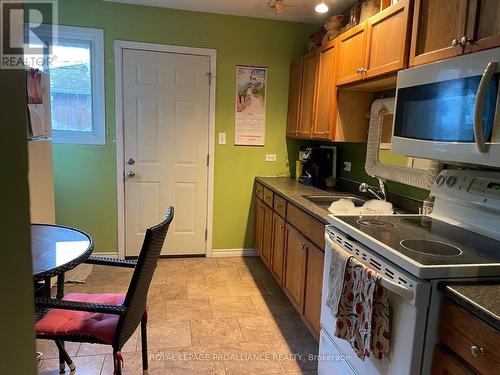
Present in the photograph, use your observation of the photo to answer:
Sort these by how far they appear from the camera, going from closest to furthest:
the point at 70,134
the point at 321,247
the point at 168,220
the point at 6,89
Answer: the point at 6,89, the point at 168,220, the point at 321,247, the point at 70,134

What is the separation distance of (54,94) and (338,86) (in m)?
2.57

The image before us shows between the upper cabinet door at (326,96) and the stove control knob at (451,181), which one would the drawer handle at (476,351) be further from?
the upper cabinet door at (326,96)

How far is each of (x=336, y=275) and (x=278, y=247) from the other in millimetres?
1379

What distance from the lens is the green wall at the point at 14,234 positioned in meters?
0.48

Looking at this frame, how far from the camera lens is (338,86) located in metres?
2.66

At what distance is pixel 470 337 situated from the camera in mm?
1009

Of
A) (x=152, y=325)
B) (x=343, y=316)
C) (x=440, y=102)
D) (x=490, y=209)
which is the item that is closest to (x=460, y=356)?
(x=343, y=316)

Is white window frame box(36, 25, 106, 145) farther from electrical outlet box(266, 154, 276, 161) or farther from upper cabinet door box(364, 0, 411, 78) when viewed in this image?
upper cabinet door box(364, 0, 411, 78)

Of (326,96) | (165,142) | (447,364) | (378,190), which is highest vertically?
(326,96)

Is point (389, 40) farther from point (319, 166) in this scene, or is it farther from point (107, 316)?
point (107, 316)

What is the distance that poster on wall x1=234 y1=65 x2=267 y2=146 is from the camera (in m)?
3.65

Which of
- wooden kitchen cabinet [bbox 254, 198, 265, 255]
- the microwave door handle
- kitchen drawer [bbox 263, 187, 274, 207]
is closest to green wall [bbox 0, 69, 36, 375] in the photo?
the microwave door handle

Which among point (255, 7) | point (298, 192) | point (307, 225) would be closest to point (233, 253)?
point (298, 192)

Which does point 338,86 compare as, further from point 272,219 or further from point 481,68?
point 481,68
